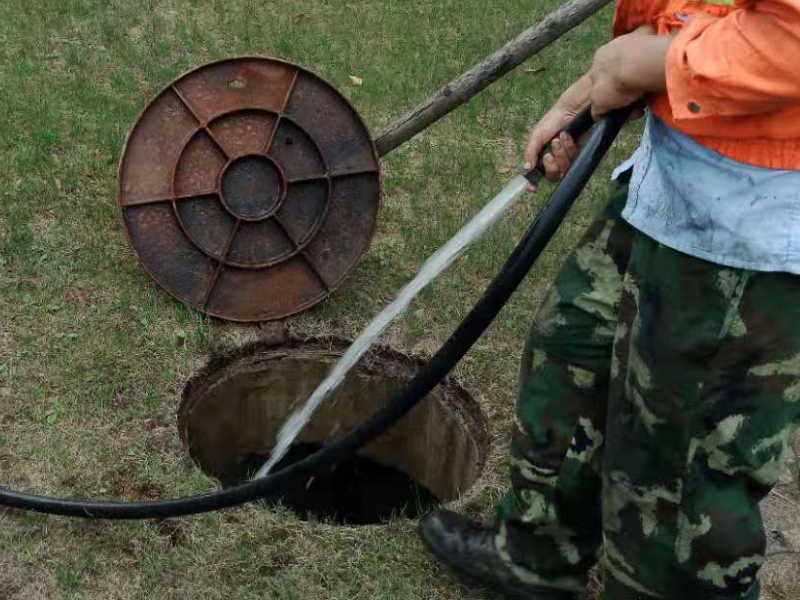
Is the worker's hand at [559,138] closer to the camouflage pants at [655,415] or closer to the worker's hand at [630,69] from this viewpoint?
the camouflage pants at [655,415]

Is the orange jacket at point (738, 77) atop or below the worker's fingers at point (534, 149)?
atop

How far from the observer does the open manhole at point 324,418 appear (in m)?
3.22

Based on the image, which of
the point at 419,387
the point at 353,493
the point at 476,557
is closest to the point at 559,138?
the point at 419,387

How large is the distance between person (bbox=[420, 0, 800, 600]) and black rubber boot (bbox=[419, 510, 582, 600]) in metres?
0.32

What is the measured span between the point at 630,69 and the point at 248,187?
190cm

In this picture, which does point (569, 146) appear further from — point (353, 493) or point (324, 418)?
point (353, 493)

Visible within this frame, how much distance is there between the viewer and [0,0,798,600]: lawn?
8.32ft

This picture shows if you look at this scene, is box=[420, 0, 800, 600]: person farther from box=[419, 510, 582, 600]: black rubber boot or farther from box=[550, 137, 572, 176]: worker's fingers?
box=[419, 510, 582, 600]: black rubber boot

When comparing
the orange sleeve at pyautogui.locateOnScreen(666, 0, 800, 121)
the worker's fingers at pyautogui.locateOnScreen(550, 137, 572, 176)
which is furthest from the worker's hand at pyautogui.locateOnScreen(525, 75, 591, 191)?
the orange sleeve at pyautogui.locateOnScreen(666, 0, 800, 121)

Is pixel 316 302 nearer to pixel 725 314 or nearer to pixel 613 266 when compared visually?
pixel 613 266

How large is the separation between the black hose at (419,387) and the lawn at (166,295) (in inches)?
4.2

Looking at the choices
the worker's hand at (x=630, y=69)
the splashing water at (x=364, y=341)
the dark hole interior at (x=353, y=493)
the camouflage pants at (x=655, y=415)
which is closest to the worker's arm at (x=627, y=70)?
the worker's hand at (x=630, y=69)

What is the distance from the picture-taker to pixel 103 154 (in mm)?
4191

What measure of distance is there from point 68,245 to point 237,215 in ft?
2.47
